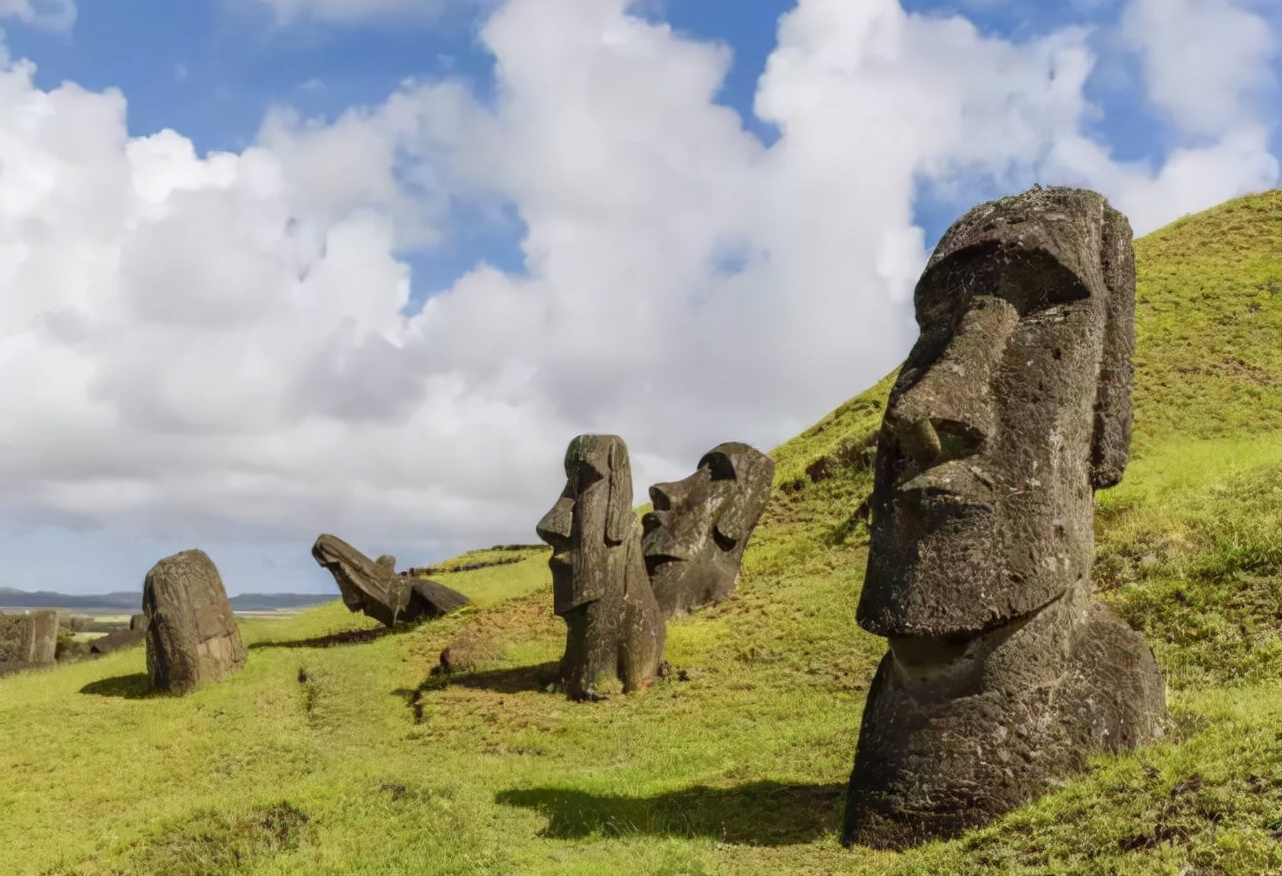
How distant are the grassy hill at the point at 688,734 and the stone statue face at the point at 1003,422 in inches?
61.3

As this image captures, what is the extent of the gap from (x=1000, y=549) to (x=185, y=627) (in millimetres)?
16164

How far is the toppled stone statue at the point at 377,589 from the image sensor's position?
82.1ft

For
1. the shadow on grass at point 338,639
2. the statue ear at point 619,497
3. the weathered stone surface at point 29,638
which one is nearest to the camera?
the statue ear at point 619,497

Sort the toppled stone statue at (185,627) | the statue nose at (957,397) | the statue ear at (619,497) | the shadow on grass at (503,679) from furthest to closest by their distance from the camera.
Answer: the toppled stone statue at (185,627) → the shadow on grass at (503,679) → the statue ear at (619,497) → the statue nose at (957,397)

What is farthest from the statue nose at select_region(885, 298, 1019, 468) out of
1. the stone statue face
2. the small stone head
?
the small stone head

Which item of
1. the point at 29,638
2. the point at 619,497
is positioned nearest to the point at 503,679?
the point at 619,497

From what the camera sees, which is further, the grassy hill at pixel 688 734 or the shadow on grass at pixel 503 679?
the shadow on grass at pixel 503 679

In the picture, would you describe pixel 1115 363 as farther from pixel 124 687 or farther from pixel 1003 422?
pixel 124 687

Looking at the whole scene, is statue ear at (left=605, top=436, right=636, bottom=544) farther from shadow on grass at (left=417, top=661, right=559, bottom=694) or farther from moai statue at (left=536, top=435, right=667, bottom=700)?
shadow on grass at (left=417, top=661, right=559, bottom=694)

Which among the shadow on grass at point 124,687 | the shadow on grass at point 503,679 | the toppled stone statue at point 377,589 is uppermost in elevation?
the toppled stone statue at point 377,589

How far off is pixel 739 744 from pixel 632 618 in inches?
175

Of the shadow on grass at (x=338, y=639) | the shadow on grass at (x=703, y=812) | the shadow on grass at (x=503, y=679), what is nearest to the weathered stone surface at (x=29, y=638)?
the shadow on grass at (x=338, y=639)

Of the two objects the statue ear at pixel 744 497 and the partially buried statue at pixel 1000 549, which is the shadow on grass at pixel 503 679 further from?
the partially buried statue at pixel 1000 549

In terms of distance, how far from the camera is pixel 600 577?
1730 cm
